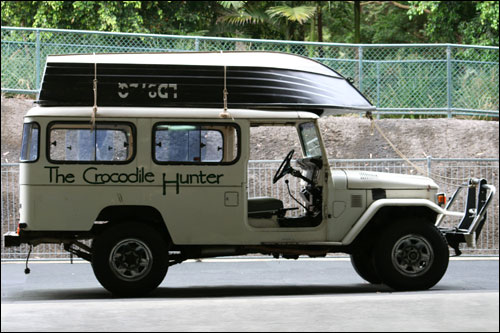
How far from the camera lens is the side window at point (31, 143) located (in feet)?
35.5

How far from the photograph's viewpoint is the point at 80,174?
1085 cm

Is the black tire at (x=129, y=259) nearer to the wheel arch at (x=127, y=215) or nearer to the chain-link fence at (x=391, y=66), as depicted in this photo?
the wheel arch at (x=127, y=215)

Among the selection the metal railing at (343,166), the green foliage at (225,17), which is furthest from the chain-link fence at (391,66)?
the green foliage at (225,17)

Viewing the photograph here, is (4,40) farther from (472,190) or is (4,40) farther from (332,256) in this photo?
(472,190)

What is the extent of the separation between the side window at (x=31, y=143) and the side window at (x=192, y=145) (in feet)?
4.57

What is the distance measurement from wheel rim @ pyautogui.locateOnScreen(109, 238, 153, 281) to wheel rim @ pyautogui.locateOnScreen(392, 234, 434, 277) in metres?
2.99

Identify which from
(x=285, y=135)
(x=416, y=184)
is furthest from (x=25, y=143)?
(x=285, y=135)

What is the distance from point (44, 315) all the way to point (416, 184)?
5.61m

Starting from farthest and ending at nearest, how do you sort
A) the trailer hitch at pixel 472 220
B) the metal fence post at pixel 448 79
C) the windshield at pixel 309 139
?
the metal fence post at pixel 448 79
the trailer hitch at pixel 472 220
the windshield at pixel 309 139

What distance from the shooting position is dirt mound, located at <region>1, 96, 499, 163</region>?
65.9 feet

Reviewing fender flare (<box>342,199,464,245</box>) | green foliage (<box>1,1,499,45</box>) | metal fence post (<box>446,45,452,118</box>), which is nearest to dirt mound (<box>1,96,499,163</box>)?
metal fence post (<box>446,45,452,118</box>)

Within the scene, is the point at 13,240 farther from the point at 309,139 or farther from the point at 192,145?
the point at 309,139

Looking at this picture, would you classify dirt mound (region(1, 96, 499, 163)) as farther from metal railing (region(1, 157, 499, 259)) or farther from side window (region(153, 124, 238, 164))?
side window (region(153, 124, 238, 164))

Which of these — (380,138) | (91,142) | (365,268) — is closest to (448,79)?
(380,138)
